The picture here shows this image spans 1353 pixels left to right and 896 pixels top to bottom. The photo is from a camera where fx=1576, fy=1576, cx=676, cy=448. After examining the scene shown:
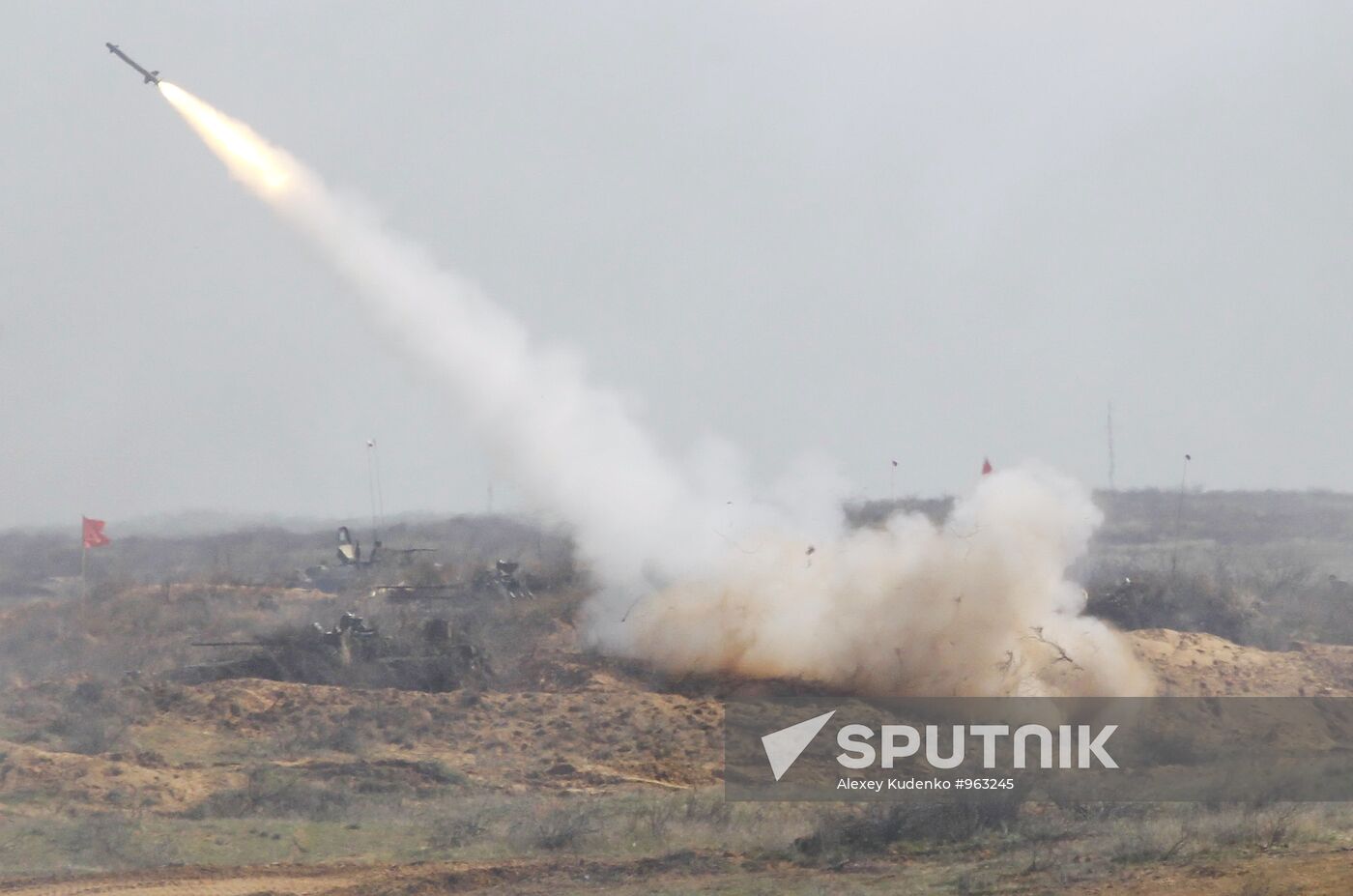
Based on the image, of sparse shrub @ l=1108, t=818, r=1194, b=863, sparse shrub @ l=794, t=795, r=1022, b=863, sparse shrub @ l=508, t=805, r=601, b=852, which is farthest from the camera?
sparse shrub @ l=508, t=805, r=601, b=852

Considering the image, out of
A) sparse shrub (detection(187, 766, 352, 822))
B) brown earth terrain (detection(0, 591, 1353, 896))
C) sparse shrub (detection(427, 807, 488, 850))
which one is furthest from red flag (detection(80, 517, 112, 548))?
sparse shrub (detection(427, 807, 488, 850))

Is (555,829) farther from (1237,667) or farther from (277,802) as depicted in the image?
(1237,667)

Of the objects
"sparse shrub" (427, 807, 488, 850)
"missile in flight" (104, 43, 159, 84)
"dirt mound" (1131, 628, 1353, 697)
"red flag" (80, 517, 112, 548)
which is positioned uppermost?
"missile in flight" (104, 43, 159, 84)

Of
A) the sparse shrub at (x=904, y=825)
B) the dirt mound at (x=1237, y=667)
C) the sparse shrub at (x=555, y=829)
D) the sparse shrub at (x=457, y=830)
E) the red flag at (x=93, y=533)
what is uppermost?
the red flag at (x=93, y=533)

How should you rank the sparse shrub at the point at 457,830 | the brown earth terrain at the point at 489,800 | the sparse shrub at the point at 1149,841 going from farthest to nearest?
the sparse shrub at the point at 457,830 → the brown earth terrain at the point at 489,800 → the sparse shrub at the point at 1149,841

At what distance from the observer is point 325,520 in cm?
9888

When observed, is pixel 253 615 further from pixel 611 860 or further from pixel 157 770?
pixel 611 860

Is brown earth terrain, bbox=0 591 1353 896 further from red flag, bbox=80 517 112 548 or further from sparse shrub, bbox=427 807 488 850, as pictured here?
red flag, bbox=80 517 112 548

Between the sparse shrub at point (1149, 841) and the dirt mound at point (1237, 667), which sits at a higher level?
the dirt mound at point (1237, 667)

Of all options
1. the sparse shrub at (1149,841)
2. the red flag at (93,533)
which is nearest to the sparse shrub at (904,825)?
the sparse shrub at (1149,841)

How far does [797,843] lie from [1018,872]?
Result: 9.49ft

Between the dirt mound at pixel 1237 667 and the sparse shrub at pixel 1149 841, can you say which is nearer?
the sparse shrub at pixel 1149 841

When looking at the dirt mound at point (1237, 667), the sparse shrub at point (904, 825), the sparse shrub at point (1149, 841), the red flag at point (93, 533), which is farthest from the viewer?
the red flag at point (93, 533)

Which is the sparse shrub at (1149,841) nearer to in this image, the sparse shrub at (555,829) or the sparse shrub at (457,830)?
the sparse shrub at (555,829)
